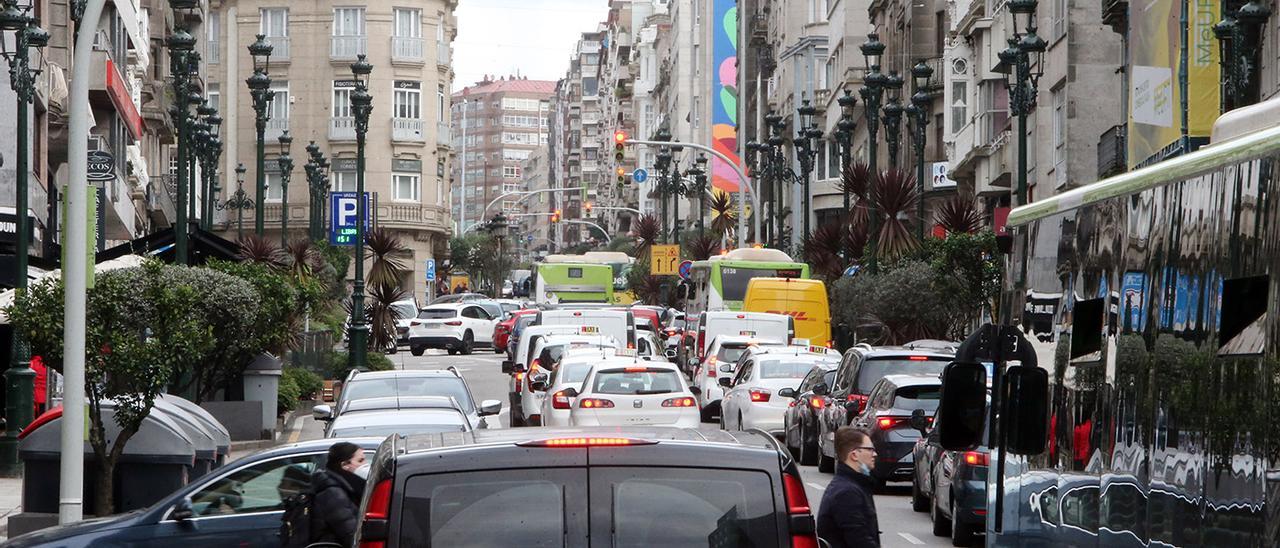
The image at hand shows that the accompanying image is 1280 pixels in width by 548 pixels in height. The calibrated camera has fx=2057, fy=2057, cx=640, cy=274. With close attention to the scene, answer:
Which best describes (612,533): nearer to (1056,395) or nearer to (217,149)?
(1056,395)

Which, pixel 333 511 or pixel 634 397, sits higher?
pixel 333 511

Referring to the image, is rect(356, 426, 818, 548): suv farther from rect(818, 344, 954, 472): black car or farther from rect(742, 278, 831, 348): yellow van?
rect(742, 278, 831, 348): yellow van

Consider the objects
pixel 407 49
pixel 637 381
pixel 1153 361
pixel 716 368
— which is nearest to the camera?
pixel 1153 361

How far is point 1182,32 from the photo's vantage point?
34281mm

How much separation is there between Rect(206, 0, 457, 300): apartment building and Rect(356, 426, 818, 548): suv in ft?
291

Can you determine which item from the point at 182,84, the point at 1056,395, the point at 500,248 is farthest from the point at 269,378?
the point at 500,248

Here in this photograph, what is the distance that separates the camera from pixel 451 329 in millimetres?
64688

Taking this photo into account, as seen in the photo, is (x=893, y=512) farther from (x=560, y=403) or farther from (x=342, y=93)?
(x=342, y=93)

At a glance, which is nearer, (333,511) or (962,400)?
(962,400)

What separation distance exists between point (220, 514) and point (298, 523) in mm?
1681

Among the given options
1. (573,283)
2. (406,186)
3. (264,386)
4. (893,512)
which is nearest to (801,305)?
(264,386)

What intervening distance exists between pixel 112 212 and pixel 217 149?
10.3 ft

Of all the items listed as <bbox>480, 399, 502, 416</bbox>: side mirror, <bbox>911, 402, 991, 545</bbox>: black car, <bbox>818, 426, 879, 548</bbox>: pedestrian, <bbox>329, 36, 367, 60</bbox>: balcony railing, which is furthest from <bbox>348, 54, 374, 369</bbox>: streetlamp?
<bbox>329, 36, 367, 60</bbox>: balcony railing

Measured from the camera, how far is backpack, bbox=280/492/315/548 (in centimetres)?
1112
